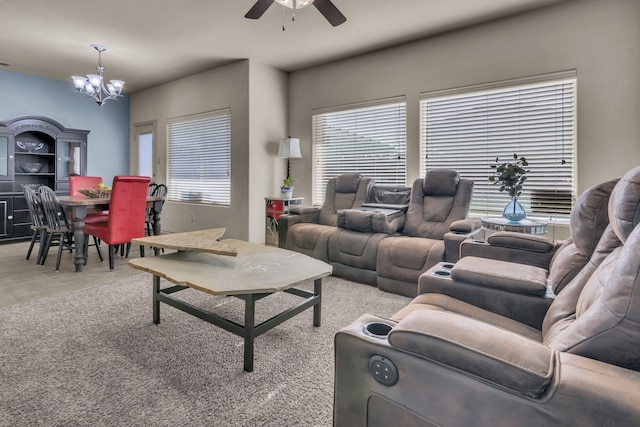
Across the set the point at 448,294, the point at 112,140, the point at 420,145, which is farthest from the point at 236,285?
the point at 112,140

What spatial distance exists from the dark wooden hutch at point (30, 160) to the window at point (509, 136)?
609cm

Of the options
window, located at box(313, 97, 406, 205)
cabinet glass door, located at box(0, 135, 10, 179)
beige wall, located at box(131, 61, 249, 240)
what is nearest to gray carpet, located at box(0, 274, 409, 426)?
window, located at box(313, 97, 406, 205)

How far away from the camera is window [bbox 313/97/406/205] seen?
4723mm

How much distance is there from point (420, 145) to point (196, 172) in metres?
4.01

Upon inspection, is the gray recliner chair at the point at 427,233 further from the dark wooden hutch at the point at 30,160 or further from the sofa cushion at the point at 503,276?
the dark wooden hutch at the point at 30,160

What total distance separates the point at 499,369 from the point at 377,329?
36 centimetres

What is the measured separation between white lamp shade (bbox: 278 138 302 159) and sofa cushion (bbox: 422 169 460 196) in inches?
88.8

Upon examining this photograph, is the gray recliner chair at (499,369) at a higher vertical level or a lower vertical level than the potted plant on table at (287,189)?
lower

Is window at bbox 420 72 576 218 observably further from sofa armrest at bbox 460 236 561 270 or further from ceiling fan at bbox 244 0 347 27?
ceiling fan at bbox 244 0 347 27

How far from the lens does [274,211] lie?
17.4 ft

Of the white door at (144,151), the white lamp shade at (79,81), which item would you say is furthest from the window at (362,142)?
the white door at (144,151)

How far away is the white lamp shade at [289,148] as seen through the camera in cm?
528

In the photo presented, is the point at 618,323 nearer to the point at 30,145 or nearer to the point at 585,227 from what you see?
the point at 585,227

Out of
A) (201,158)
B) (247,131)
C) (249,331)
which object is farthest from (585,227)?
(201,158)
